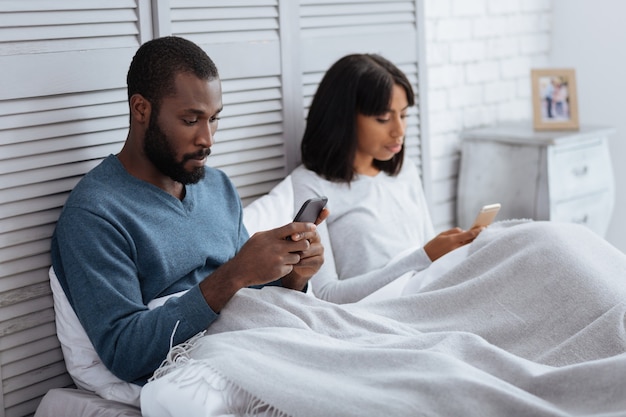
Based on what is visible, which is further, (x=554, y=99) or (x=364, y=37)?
Result: (x=554, y=99)

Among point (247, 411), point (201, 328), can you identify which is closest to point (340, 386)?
point (247, 411)

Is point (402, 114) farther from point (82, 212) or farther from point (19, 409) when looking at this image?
point (19, 409)

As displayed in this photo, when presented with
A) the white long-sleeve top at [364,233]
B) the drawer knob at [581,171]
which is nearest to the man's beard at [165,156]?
the white long-sleeve top at [364,233]

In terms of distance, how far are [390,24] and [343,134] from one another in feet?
1.88

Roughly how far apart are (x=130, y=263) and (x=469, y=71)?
2065 millimetres

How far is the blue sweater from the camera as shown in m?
1.87

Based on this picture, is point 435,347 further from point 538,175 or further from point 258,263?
point 538,175

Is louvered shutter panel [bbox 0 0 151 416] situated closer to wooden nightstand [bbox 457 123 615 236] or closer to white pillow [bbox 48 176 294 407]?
white pillow [bbox 48 176 294 407]

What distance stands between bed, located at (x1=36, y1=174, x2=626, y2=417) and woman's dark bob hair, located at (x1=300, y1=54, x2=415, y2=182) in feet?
0.96

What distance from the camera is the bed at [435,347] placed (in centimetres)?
160

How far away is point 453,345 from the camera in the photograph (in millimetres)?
1818

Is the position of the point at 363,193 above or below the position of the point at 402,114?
below

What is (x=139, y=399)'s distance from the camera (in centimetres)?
196

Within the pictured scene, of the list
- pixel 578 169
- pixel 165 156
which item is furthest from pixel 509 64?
pixel 165 156
